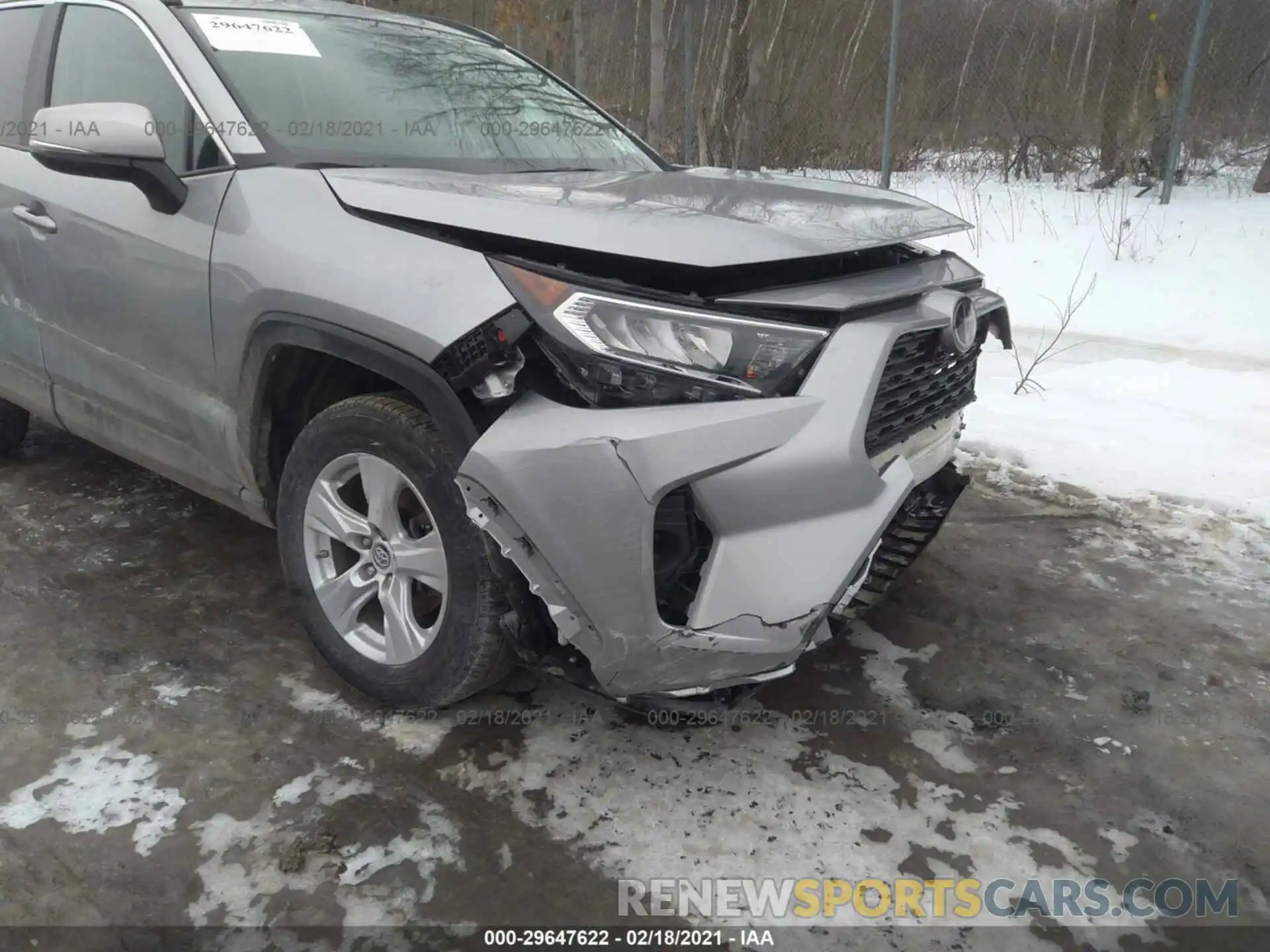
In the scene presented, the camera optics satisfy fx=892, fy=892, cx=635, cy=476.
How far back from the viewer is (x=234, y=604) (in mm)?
2891

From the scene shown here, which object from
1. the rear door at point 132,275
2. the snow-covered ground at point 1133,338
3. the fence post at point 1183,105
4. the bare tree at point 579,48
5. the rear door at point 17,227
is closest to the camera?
the rear door at point 132,275

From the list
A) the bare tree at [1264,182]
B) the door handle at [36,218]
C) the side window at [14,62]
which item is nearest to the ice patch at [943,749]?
the door handle at [36,218]

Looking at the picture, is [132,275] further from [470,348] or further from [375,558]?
[470,348]

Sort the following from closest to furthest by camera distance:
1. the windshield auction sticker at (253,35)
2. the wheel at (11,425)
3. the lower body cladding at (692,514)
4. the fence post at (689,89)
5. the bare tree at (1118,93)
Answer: the lower body cladding at (692,514) < the windshield auction sticker at (253,35) < the wheel at (11,425) < the bare tree at (1118,93) < the fence post at (689,89)

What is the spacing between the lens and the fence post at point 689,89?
9789 millimetres

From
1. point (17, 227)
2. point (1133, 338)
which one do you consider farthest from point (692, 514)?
point (1133, 338)

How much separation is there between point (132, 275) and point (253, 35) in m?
0.82

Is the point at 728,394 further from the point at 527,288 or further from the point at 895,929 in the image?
the point at 895,929

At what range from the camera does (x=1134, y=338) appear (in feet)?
19.5

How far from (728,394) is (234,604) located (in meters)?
1.95

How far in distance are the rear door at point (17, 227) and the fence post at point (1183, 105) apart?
7659mm

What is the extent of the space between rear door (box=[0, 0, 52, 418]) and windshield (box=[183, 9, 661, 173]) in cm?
98

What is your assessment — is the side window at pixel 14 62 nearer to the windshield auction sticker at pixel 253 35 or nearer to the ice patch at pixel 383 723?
the windshield auction sticker at pixel 253 35

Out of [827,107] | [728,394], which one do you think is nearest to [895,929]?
[728,394]
